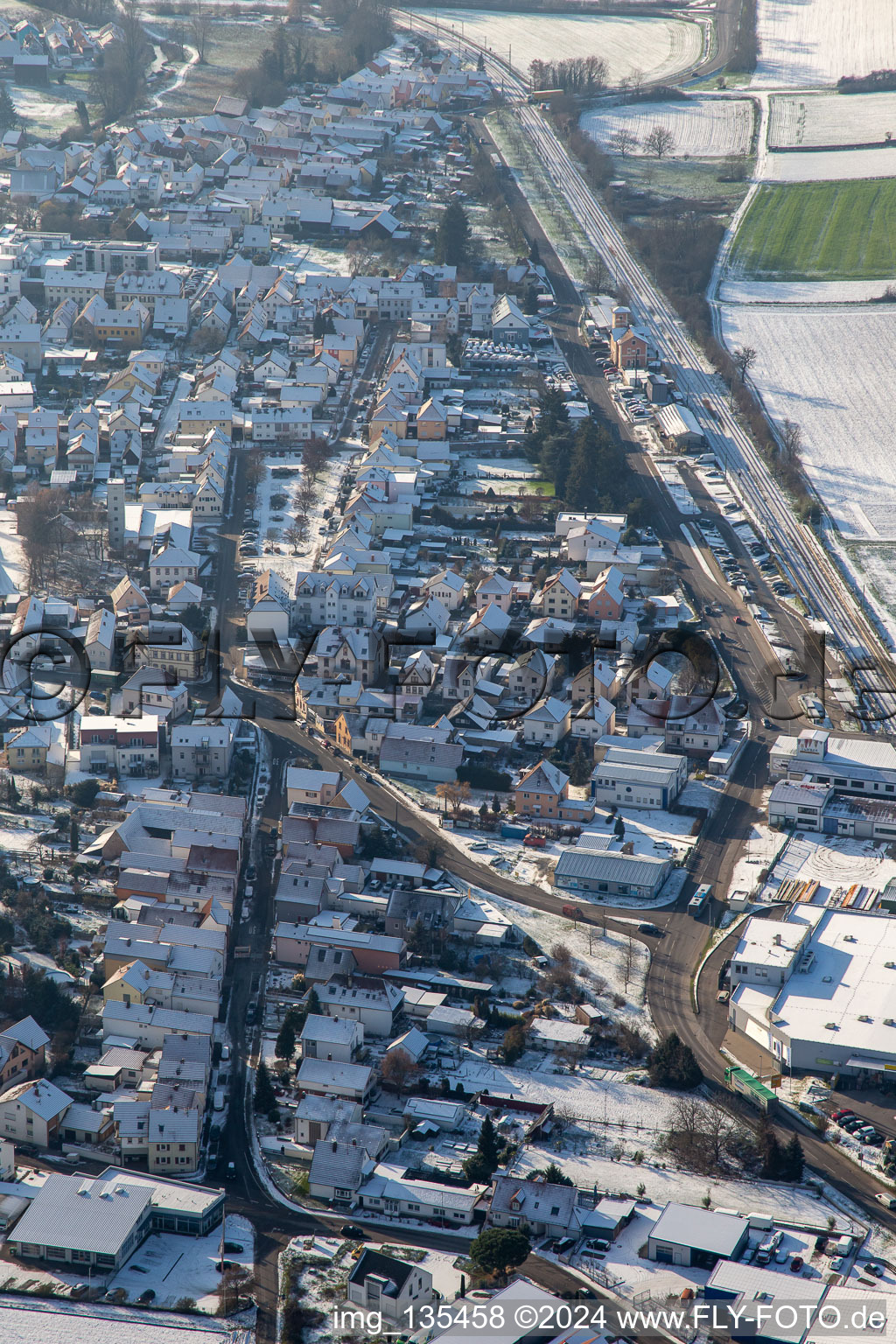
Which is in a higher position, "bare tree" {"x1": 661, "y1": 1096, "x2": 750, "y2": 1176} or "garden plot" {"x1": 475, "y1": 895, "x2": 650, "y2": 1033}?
"bare tree" {"x1": 661, "y1": 1096, "x2": 750, "y2": 1176}

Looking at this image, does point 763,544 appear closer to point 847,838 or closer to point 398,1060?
point 847,838

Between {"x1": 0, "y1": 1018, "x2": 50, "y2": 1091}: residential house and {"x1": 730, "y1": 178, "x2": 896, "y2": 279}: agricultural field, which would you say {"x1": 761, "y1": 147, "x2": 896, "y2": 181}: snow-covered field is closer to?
{"x1": 730, "y1": 178, "x2": 896, "y2": 279}: agricultural field

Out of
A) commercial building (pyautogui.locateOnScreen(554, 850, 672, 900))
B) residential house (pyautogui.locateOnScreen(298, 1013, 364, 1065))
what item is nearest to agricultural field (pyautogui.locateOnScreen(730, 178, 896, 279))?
commercial building (pyautogui.locateOnScreen(554, 850, 672, 900))

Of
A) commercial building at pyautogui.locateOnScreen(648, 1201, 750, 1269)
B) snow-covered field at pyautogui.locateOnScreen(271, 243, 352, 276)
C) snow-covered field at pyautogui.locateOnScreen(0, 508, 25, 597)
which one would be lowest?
snow-covered field at pyautogui.locateOnScreen(0, 508, 25, 597)

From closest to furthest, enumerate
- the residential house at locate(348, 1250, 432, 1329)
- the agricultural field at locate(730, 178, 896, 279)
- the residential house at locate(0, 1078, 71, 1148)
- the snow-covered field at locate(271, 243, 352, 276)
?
the residential house at locate(348, 1250, 432, 1329) → the residential house at locate(0, 1078, 71, 1148) → the snow-covered field at locate(271, 243, 352, 276) → the agricultural field at locate(730, 178, 896, 279)

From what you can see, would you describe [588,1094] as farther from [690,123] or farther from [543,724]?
[690,123]

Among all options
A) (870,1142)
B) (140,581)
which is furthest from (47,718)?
(870,1142)

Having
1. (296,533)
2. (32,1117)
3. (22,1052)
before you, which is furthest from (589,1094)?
(296,533)
